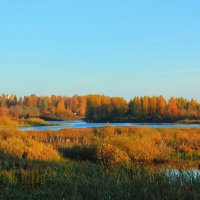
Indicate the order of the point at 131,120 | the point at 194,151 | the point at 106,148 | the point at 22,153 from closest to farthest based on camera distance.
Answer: the point at 22,153, the point at 106,148, the point at 194,151, the point at 131,120

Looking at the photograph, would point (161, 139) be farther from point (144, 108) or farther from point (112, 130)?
point (144, 108)

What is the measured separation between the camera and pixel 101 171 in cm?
1518

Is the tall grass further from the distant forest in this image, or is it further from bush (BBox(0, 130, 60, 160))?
the distant forest

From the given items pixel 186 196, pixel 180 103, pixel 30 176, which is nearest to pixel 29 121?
pixel 180 103

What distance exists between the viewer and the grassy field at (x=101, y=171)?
402 inches

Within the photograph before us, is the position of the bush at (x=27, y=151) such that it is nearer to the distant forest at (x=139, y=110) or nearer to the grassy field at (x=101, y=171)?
the grassy field at (x=101, y=171)

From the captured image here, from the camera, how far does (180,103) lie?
461 feet

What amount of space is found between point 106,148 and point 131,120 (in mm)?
100682

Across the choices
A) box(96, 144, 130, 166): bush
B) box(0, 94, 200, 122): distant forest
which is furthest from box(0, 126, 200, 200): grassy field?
box(0, 94, 200, 122): distant forest

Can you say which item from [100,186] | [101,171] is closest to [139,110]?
[101,171]

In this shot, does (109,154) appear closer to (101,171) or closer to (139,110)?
(101,171)

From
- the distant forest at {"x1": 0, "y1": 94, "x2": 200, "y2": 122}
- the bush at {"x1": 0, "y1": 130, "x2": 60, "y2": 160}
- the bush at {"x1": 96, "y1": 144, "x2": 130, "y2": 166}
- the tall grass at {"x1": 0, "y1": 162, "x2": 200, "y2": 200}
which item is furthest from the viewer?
the distant forest at {"x1": 0, "y1": 94, "x2": 200, "y2": 122}

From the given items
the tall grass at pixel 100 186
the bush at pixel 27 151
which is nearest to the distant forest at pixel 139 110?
the bush at pixel 27 151

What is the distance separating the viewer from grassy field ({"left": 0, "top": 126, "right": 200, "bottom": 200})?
402 inches
